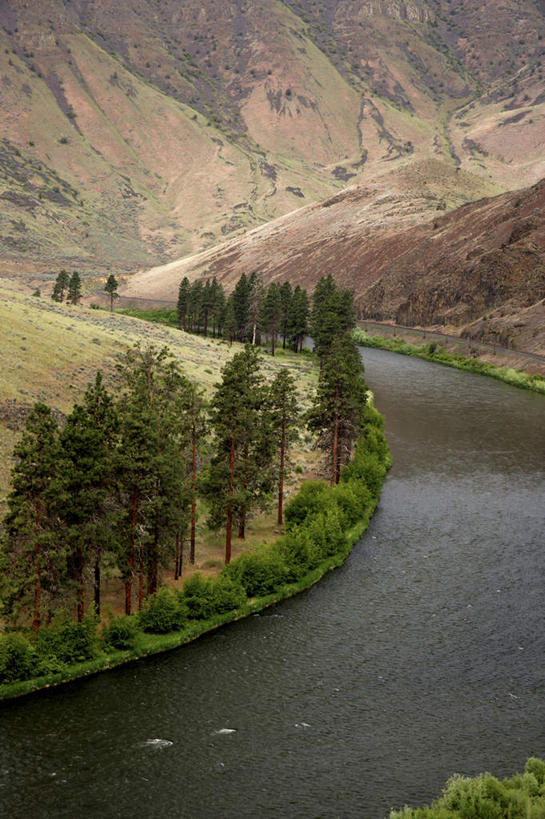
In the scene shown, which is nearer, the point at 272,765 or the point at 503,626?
the point at 272,765

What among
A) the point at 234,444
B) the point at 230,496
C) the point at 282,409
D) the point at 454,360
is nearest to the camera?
the point at 230,496

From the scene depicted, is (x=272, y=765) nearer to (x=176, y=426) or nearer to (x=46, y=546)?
(x=46, y=546)

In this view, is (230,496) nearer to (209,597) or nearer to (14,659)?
(209,597)

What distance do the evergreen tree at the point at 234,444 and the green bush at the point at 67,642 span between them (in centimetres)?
1333

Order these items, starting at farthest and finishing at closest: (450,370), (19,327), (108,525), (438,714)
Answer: (450,370) → (19,327) → (108,525) → (438,714)

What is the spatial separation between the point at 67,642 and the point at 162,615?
5.65 meters

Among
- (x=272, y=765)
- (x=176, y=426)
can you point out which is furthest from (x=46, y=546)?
(x=272, y=765)

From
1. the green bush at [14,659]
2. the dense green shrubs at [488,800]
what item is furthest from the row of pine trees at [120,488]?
the dense green shrubs at [488,800]

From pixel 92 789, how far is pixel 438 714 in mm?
16085

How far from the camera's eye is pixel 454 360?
5694 inches

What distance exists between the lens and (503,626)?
42625 millimetres

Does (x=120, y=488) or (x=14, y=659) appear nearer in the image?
(x=14, y=659)

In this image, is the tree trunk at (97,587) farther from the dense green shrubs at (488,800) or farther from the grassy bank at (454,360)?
the grassy bank at (454,360)

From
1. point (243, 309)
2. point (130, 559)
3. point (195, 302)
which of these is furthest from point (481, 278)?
point (130, 559)
